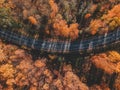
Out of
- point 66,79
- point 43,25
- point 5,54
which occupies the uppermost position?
point 43,25

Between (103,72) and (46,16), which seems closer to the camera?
(103,72)

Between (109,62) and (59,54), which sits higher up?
(59,54)

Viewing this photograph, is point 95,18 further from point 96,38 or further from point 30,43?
point 30,43

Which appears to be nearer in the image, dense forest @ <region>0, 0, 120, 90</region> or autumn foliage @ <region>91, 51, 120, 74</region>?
autumn foliage @ <region>91, 51, 120, 74</region>

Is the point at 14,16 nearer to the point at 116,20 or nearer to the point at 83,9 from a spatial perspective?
the point at 83,9

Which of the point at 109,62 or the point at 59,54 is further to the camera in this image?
the point at 59,54

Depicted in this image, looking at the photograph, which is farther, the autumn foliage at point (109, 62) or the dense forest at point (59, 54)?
the dense forest at point (59, 54)

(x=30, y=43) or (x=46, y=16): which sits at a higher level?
(x=46, y=16)

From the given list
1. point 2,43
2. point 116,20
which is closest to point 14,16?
point 2,43
